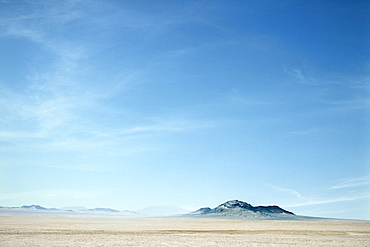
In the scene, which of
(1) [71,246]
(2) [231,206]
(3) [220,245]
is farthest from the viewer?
(2) [231,206]

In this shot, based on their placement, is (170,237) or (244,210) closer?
(170,237)

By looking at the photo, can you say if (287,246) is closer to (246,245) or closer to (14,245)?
(246,245)

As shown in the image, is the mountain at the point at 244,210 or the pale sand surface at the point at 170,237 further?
the mountain at the point at 244,210

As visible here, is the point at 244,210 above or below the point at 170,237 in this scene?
above

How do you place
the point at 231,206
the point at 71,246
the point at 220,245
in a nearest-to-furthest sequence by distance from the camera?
the point at 71,246 → the point at 220,245 → the point at 231,206

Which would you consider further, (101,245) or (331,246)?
(331,246)

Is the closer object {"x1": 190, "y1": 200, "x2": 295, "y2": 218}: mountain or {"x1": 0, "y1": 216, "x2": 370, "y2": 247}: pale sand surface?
{"x1": 0, "y1": 216, "x2": 370, "y2": 247}: pale sand surface

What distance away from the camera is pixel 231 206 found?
187 metres

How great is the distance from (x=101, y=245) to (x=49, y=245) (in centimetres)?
385

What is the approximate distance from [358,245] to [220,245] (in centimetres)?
1204

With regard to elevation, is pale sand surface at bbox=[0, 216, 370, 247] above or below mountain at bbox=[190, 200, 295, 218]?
below

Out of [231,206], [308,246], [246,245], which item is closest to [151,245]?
[246,245]

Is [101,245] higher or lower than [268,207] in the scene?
lower

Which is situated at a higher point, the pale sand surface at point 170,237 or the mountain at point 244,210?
the mountain at point 244,210
